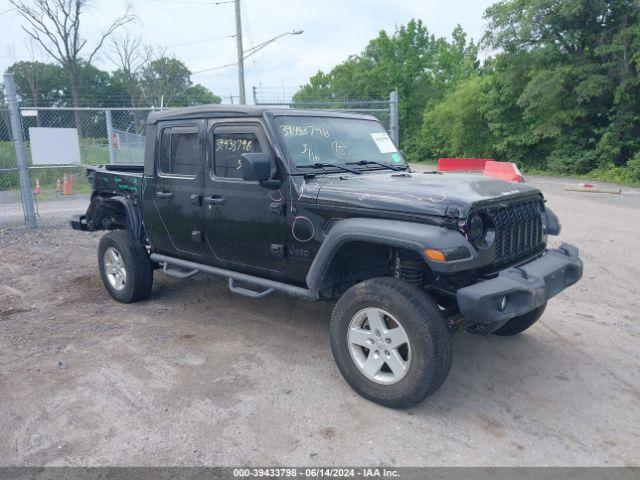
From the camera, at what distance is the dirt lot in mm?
3074

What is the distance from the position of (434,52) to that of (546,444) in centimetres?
4668

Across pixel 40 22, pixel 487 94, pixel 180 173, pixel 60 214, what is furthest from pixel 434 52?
pixel 180 173

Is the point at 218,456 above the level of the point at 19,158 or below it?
below

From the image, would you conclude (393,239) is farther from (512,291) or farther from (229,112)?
(229,112)

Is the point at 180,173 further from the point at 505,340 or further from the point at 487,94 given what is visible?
the point at 487,94

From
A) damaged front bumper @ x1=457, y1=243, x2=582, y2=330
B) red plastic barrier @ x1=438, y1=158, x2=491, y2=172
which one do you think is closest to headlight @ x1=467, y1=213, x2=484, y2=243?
damaged front bumper @ x1=457, y1=243, x2=582, y2=330

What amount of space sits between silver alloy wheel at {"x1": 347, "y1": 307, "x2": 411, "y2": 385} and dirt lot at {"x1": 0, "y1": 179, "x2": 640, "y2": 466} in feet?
0.85

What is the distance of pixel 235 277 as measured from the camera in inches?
179

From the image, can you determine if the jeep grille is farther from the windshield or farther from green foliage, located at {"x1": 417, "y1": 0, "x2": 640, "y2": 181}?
green foliage, located at {"x1": 417, "y1": 0, "x2": 640, "y2": 181}

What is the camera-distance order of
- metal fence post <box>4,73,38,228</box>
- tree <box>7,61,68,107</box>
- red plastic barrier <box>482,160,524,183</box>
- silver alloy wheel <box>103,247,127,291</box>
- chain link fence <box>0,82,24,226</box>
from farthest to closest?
tree <box>7,61,68,107</box>, red plastic barrier <box>482,160,524,183</box>, chain link fence <box>0,82,24,226</box>, metal fence post <box>4,73,38,228</box>, silver alloy wheel <box>103,247,127,291</box>

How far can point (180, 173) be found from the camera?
16.1 ft

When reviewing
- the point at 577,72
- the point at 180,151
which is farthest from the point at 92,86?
the point at 180,151

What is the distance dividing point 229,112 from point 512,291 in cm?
270

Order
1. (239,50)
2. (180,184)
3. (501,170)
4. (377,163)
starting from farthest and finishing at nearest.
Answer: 1. (239,50)
2. (501,170)
3. (180,184)
4. (377,163)
